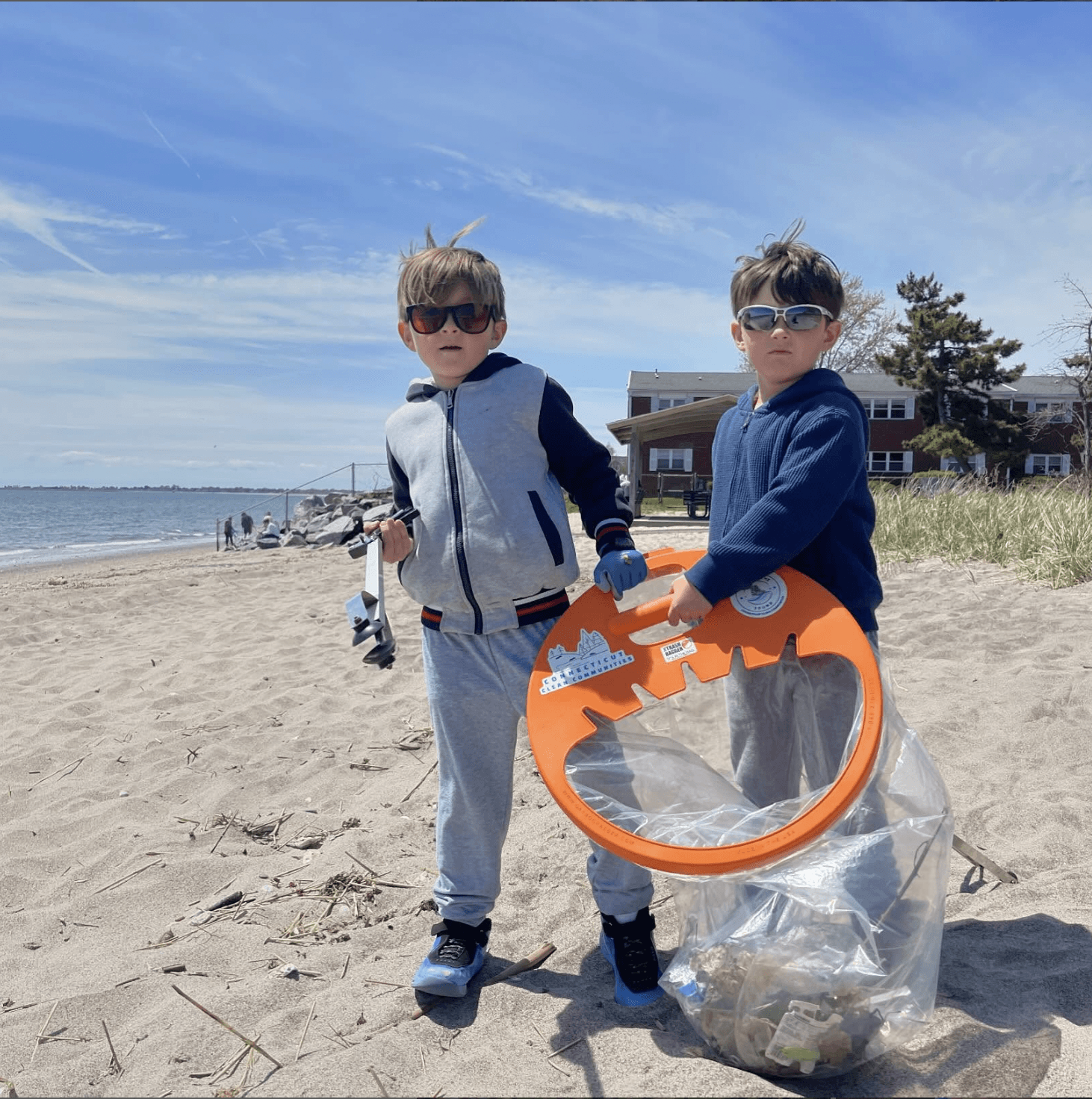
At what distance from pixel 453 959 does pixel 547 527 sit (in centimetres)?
111

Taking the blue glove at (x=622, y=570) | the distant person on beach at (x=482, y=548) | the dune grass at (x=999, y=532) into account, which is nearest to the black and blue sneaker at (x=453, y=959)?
the distant person on beach at (x=482, y=548)

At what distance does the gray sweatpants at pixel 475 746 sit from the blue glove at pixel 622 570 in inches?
9.6

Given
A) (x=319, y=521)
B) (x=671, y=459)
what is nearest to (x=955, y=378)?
(x=671, y=459)

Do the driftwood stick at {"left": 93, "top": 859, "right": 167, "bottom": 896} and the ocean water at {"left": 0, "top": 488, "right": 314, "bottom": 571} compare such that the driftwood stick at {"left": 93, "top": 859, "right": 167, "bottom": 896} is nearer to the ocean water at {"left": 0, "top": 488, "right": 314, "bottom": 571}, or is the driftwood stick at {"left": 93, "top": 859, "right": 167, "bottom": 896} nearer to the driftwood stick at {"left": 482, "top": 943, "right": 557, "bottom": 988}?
the driftwood stick at {"left": 482, "top": 943, "right": 557, "bottom": 988}

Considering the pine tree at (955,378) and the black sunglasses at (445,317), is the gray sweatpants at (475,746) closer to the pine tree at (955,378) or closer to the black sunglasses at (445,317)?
the black sunglasses at (445,317)

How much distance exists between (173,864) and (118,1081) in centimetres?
116

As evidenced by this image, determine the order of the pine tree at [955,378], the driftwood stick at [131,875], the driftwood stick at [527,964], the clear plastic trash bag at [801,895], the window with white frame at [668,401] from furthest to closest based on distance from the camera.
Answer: the window with white frame at [668,401] < the pine tree at [955,378] < the driftwood stick at [131,875] < the driftwood stick at [527,964] < the clear plastic trash bag at [801,895]

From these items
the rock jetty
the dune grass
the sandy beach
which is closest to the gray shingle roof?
the rock jetty

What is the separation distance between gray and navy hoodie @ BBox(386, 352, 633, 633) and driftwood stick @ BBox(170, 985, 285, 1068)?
1046 mm

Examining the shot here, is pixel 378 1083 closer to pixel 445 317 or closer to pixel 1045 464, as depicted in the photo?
pixel 445 317

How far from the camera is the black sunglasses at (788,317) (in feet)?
6.87

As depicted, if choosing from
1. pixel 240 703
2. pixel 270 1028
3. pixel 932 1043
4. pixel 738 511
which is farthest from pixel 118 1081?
pixel 240 703

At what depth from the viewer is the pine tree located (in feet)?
97.7

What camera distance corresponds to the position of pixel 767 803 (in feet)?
6.97
